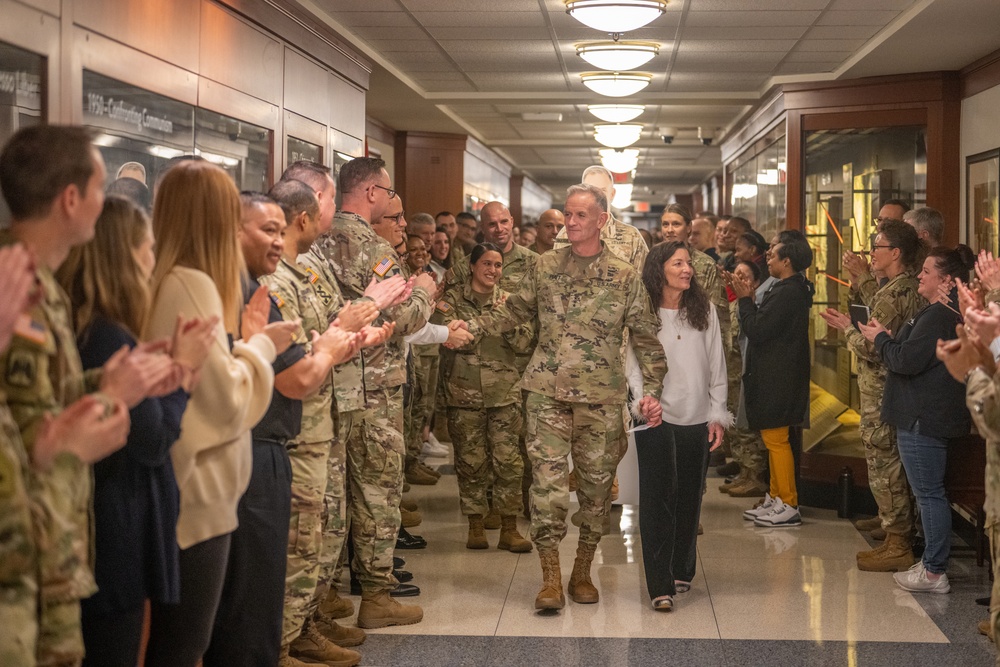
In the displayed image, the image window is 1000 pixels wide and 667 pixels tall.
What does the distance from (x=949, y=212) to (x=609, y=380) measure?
15.2ft

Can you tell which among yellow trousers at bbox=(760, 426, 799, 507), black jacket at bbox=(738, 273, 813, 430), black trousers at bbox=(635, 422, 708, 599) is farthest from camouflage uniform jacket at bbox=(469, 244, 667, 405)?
yellow trousers at bbox=(760, 426, 799, 507)

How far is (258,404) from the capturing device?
2.75 metres

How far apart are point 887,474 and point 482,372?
2210 mm

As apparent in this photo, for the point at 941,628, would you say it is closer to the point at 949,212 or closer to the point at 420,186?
the point at 949,212

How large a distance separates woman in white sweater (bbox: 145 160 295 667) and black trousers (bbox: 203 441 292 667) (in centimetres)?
29

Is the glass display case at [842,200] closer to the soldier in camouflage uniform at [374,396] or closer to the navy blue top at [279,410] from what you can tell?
the soldier in camouflage uniform at [374,396]

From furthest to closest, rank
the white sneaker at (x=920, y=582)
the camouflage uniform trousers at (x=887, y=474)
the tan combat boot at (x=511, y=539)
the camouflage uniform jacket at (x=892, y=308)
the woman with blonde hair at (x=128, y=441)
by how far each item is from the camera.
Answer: the tan combat boot at (x=511, y=539) < the camouflage uniform trousers at (x=887, y=474) < the camouflage uniform jacket at (x=892, y=308) < the white sneaker at (x=920, y=582) < the woman with blonde hair at (x=128, y=441)

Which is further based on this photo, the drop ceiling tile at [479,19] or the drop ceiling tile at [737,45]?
the drop ceiling tile at [737,45]

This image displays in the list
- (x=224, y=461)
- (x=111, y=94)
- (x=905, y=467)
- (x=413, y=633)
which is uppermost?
(x=111, y=94)

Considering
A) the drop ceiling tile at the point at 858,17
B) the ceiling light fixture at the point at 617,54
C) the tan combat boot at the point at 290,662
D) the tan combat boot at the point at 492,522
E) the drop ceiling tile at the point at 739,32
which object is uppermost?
the drop ceiling tile at the point at 739,32

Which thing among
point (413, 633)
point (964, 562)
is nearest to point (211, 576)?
point (413, 633)

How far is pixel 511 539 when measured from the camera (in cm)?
584

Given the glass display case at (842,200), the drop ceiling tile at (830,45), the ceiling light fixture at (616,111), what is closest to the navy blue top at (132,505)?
the drop ceiling tile at (830,45)

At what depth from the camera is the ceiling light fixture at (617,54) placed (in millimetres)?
7324
